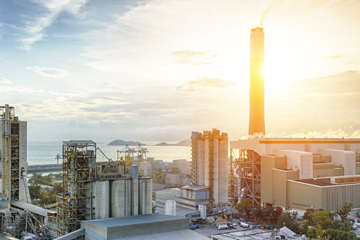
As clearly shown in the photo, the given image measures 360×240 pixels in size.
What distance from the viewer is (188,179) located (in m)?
76.2

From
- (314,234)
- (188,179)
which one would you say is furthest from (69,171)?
(188,179)

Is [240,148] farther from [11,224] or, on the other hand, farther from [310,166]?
[11,224]

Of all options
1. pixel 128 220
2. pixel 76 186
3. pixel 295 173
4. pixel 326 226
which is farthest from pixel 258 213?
pixel 76 186

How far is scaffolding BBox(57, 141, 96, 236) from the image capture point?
2672 centimetres

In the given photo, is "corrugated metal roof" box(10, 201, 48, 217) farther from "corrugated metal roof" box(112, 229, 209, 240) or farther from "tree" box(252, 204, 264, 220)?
"tree" box(252, 204, 264, 220)

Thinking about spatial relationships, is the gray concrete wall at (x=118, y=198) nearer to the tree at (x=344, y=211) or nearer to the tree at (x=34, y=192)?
the tree at (x=344, y=211)

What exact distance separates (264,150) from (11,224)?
1536 inches

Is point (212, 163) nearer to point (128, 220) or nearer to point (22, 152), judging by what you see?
point (22, 152)

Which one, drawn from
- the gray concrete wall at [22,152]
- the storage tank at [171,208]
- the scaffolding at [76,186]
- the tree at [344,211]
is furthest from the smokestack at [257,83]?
the scaffolding at [76,186]

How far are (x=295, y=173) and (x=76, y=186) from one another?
1401 inches

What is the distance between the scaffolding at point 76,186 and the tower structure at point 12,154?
14.5 m

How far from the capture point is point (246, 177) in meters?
59.2

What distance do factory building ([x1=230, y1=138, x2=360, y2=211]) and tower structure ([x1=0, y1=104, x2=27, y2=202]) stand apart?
3394 cm

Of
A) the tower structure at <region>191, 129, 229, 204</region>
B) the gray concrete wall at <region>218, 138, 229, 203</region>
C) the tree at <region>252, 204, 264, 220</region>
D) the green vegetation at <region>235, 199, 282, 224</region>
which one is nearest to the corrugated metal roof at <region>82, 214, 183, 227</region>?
the green vegetation at <region>235, 199, 282, 224</region>
